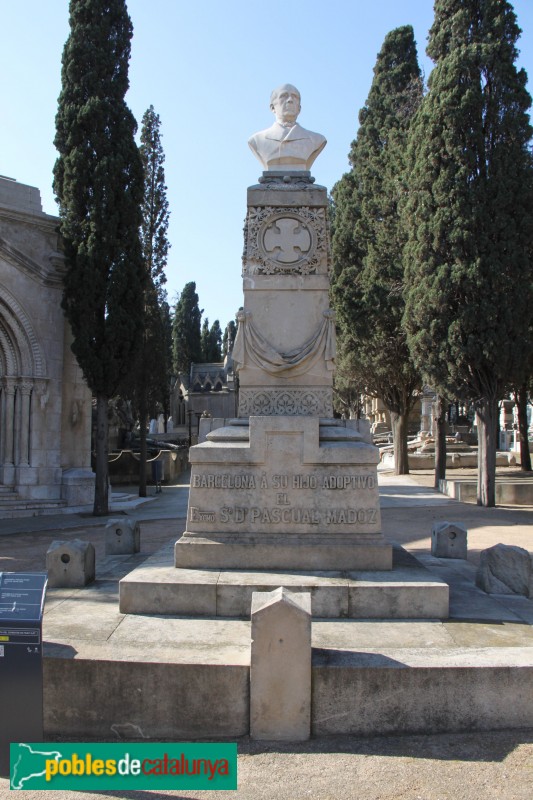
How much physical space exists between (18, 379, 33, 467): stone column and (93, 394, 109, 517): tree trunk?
5.61ft

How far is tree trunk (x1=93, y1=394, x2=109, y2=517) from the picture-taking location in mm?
15688

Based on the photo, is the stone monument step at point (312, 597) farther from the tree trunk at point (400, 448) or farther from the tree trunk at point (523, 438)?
the tree trunk at point (523, 438)

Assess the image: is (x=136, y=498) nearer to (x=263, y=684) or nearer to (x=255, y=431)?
(x=255, y=431)

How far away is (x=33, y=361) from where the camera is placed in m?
16.3

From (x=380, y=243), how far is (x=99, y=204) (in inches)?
427

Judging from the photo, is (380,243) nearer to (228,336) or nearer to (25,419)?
(25,419)

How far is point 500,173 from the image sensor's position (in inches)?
622

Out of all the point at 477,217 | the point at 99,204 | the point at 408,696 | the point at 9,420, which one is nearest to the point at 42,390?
the point at 9,420

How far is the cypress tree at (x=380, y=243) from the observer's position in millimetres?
22812

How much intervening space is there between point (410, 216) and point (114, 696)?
15917mm

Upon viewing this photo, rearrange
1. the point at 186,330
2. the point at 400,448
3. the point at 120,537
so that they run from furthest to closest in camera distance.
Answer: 1. the point at 186,330
2. the point at 400,448
3. the point at 120,537

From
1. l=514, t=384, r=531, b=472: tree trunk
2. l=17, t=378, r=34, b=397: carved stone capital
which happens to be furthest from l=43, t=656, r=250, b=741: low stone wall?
l=514, t=384, r=531, b=472: tree trunk

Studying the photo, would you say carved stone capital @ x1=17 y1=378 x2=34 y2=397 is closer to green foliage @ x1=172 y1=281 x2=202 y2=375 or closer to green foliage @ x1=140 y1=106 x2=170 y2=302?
green foliage @ x1=140 y1=106 x2=170 y2=302

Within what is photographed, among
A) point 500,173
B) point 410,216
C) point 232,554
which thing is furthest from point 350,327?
point 232,554
